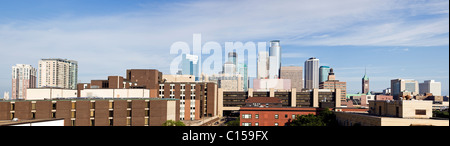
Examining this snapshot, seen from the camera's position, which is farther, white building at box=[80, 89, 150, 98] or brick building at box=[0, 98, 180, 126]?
white building at box=[80, 89, 150, 98]

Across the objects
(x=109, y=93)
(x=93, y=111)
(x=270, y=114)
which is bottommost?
(x=270, y=114)

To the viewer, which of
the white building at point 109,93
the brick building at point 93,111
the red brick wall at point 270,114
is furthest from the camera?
the white building at point 109,93

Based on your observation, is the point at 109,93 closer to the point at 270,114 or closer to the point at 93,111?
the point at 93,111

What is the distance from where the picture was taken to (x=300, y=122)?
7612cm

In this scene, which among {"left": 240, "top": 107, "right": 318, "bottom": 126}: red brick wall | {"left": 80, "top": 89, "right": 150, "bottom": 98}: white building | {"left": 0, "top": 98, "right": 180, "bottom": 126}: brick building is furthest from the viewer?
{"left": 80, "top": 89, "right": 150, "bottom": 98}: white building

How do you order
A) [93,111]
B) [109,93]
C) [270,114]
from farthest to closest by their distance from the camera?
[109,93] < [270,114] < [93,111]

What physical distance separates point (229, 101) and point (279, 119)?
10583cm

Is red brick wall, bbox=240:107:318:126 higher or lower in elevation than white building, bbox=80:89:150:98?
lower

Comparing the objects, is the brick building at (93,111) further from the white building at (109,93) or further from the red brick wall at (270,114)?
the white building at (109,93)

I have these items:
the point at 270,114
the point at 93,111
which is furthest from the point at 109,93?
the point at 270,114

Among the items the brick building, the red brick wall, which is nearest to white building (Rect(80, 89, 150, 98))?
the brick building

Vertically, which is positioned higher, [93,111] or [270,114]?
[93,111]

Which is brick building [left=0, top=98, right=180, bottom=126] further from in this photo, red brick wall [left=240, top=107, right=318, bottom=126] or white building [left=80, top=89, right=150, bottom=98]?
white building [left=80, top=89, right=150, bottom=98]

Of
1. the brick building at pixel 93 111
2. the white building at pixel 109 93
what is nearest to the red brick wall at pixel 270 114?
the brick building at pixel 93 111
